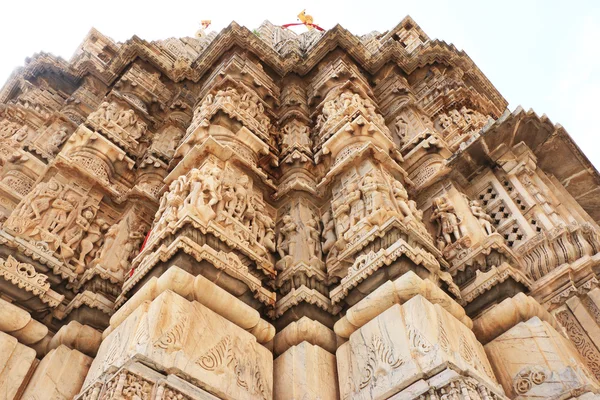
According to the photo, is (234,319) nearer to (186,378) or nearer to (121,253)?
(186,378)

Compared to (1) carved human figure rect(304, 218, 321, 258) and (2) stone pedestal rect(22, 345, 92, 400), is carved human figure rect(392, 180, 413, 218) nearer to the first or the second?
(1) carved human figure rect(304, 218, 321, 258)

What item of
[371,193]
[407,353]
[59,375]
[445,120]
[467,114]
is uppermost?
[467,114]

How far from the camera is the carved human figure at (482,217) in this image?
18.1ft

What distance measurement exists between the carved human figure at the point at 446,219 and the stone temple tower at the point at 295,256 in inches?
1.1

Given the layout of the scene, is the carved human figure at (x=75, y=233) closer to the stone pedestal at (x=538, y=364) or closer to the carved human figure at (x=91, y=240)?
the carved human figure at (x=91, y=240)

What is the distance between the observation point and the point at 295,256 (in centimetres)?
557

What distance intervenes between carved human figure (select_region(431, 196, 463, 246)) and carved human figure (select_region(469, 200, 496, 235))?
0.22m

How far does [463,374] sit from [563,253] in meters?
2.30

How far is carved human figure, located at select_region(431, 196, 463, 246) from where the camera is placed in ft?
18.5

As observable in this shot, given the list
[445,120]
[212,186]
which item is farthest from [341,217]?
[445,120]

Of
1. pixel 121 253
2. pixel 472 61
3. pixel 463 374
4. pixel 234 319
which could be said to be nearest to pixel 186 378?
pixel 234 319

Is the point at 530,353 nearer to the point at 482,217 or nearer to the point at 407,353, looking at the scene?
the point at 407,353

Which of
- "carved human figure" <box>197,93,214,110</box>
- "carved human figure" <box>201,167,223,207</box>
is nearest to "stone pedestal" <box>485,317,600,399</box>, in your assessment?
"carved human figure" <box>201,167,223,207</box>

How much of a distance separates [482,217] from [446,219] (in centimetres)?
42
